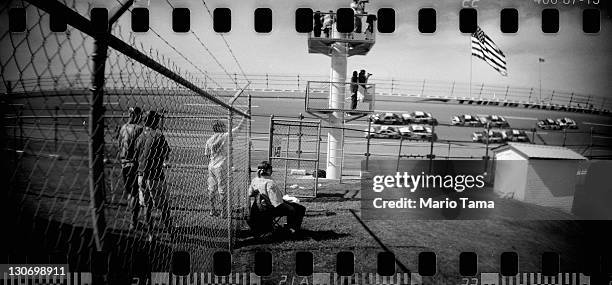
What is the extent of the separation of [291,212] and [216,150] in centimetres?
179

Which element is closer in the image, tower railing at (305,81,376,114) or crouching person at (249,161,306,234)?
crouching person at (249,161,306,234)

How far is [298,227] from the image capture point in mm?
5461

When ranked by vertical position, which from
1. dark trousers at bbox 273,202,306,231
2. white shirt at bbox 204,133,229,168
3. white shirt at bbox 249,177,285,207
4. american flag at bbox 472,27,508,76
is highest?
american flag at bbox 472,27,508,76

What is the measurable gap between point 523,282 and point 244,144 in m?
4.96

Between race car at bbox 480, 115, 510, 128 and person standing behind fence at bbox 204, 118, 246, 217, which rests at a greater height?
race car at bbox 480, 115, 510, 128

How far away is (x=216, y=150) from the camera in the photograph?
595 centimetres

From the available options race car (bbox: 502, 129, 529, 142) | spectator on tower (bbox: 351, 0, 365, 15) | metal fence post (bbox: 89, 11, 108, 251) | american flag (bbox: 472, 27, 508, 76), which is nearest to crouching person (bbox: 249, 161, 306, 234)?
metal fence post (bbox: 89, 11, 108, 251)

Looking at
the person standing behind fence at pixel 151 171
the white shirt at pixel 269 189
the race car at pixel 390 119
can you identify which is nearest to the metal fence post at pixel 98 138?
the person standing behind fence at pixel 151 171

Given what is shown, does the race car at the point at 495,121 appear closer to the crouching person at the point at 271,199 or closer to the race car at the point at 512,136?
the race car at the point at 512,136

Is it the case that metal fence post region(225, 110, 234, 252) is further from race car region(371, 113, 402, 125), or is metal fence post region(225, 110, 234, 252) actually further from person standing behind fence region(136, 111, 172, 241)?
race car region(371, 113, 402, 125)

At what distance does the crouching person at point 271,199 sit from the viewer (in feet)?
17.3

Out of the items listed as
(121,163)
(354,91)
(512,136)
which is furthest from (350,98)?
(512,136)

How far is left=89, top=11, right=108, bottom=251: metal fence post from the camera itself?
4.81ft

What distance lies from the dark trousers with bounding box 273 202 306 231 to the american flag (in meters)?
13.2
